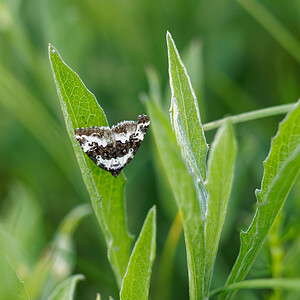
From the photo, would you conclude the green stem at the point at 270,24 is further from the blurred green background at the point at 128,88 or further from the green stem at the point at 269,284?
the green stem at the point at 269,284

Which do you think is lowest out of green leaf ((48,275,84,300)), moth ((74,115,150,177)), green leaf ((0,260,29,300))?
green leaf ((48,275,84,300))

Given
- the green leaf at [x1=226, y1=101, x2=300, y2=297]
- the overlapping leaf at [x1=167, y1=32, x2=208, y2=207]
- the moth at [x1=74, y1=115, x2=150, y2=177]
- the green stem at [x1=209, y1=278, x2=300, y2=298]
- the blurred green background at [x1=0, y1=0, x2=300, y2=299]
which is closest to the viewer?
the green stem at [x1=209, y1=278, x2=300, y2=298]

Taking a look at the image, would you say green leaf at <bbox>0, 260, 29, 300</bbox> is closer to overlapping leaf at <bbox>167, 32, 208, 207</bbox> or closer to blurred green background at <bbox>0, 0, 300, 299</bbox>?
overlapping leaf at <bbox>167, 32, 208, 207</bbox>

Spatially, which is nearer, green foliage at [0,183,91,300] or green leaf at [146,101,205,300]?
green leaf at [146,101,205,300]

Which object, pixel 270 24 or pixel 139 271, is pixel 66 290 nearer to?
pixel 139 271

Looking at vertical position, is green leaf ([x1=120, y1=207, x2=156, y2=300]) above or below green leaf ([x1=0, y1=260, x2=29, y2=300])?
below

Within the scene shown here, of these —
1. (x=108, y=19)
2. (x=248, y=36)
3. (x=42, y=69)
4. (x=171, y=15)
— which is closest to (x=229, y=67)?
(x=248, y=36)

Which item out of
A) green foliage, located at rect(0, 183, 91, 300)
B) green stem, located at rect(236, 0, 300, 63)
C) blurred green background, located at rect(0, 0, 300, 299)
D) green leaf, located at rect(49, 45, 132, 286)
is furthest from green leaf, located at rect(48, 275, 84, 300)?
green stem, located at rect(236, 0, 300, 63)
